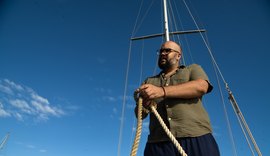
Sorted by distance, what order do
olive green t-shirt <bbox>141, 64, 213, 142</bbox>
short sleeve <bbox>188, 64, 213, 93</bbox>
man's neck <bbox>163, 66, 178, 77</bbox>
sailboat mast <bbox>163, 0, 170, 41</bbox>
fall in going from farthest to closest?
1. sailboat mast <bbox>163, 0, 170, 41</bbox>
2. man's neck <bbox>163, 66, 178, 77</bbox>
3. short sleeve <bbox>188, 64, 213, 93</bbox>
4. olive green t-shirt <bbox>141, 64, 213, 142</bbox>

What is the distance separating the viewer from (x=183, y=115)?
256 centimetres

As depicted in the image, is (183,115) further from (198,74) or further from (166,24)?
(166,24)

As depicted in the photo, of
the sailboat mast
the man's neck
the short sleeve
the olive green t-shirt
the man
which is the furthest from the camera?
the sailboat mast

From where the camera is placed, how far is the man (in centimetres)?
238

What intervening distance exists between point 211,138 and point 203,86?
0.52m

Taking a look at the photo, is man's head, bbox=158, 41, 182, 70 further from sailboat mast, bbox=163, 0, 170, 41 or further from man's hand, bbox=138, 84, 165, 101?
sailboat mast, bbox=163, 0, 170, 41

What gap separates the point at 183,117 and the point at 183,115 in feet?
0.08

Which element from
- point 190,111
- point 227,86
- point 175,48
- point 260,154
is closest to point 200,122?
point 190,111

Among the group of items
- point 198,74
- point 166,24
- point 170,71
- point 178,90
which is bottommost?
point 178,90

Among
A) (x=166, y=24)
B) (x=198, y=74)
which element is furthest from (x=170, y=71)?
(x=166, y=24)

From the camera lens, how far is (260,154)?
657 cm

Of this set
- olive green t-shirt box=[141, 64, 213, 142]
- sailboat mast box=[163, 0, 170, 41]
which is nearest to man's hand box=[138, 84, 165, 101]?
olive green t-shirt box=[141, 64, 213, 142]

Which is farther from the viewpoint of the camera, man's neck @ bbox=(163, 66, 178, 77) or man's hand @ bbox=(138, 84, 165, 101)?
man's neck @ bbox=(163, 66, 178, 77)

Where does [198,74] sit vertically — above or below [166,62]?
below
